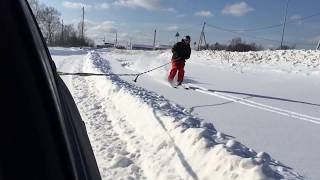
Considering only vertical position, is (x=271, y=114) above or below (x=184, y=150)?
below

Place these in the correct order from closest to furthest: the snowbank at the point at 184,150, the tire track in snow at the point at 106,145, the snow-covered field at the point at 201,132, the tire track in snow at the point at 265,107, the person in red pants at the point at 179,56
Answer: the snowbank at the point at 184,150, the snow-covered field at the point at 201,132, the tire track in snow at the point at 106,145, the tire track in snow at the point at 265,107, the person in red pants at the point at 179,56

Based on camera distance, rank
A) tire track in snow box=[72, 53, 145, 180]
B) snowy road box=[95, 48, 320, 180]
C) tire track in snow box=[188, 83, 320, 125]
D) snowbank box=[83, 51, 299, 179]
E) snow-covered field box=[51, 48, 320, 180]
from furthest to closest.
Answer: tire track in snow box=[188, 83, 320, 125], snowy road box=[95, 48, 320, 180], tire track in snow box=[72, 53, 145, 180], snow-covered field box=[51, 48, 320, 180], snowbank box=[83, 51, 299, 179]

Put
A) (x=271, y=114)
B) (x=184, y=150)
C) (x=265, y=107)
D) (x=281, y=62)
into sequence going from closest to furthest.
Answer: (x=184, y=150) < (x=271, y=114) < (x=265, y=107) < (x=281, y=62)

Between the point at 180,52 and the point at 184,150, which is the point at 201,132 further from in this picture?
the point at 180,52

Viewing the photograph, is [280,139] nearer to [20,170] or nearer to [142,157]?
[142,157]

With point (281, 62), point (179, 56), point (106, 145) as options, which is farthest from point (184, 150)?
point (281, 62)

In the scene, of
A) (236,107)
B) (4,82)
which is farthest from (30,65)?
(236,107)

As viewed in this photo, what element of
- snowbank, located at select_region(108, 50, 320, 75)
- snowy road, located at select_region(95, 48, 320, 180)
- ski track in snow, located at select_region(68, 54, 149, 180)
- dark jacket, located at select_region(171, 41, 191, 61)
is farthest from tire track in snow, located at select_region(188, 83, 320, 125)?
snowbank, located at select_region(108, 50, 320, 75)

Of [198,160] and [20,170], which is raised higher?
[20,170]

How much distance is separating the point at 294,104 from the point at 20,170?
1178cm

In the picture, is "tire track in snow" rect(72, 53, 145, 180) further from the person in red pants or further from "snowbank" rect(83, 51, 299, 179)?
the person in red pants

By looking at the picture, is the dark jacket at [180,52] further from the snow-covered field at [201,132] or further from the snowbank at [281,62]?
the snowbank at [281,62]

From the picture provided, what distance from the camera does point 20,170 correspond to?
Result: 0.98 m

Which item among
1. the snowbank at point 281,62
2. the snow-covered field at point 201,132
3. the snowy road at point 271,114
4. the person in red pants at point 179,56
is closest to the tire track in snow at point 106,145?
the snow-covered field at point 201,132
